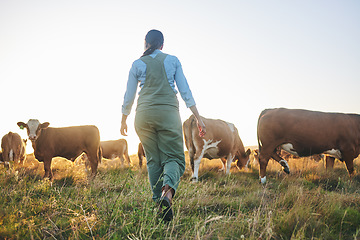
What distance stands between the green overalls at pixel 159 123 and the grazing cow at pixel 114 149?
53.0 feet

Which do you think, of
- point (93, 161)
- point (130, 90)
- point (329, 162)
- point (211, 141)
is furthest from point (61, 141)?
point (329, 162)

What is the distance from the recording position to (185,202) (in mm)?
3965

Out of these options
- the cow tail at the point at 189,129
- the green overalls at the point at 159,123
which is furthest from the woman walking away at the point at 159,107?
the cow tail at the point at 189,129

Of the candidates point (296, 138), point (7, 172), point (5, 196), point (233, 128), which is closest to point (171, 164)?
point (5, 196)

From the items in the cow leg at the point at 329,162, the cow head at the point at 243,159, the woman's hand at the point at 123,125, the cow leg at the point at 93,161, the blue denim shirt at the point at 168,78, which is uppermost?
the blue denim shirt at the point at 168,78

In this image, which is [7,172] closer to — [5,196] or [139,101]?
[5,196]

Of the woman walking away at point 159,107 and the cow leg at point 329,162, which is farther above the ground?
the woman walking away at point 159,107

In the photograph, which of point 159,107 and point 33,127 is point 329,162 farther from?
point 33,127

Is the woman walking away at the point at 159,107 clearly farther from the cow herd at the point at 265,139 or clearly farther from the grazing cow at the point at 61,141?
the grazing cow at the point at 61,141

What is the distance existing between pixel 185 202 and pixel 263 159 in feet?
12.6

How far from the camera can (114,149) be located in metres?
19.5

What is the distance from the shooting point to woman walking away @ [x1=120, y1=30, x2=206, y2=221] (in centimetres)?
355

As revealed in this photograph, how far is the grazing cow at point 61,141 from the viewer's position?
8.12 meters

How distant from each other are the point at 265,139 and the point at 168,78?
4423 millimetres
